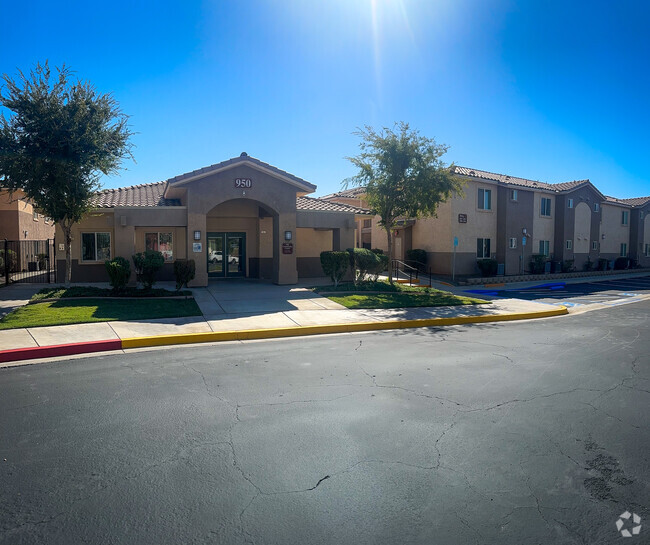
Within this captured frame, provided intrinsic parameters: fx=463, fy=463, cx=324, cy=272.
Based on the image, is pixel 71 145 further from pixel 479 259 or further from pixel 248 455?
pixel 479 259

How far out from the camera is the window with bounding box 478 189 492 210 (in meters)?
26.8

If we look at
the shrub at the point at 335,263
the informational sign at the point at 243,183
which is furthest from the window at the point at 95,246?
the shrub at the point at 335,263

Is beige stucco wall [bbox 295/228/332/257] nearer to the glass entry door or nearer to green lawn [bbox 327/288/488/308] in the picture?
the glass entry door

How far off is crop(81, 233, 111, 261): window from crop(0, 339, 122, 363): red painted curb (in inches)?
495

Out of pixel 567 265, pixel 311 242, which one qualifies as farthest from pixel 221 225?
pixel 567 265

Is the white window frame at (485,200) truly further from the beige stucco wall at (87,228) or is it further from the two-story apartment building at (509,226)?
the beige stucco wall at (87,228)

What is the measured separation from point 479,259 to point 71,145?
68.5 feet

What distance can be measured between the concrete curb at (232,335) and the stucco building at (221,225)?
8.74m

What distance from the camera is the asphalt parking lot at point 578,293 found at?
17750 millimetres

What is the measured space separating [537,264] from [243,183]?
65.8 ft

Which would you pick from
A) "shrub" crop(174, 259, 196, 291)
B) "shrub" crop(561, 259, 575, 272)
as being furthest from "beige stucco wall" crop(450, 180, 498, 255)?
"shrub" crop(174, 259, 196, 291)

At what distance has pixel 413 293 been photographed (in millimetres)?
17016

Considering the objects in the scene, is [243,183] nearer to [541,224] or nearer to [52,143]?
[52,143]

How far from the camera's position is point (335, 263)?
57.0 ft
